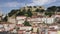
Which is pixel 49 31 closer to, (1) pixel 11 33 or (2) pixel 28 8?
(1) pixel 11 33

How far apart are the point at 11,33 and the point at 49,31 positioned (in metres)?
1.33

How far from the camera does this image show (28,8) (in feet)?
38.9

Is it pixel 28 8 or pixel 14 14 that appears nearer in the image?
pixel 14 14

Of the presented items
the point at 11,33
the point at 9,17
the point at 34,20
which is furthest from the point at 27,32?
the point at 9,17

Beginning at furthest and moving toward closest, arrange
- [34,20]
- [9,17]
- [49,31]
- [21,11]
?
[21,11]
[9,17]
[34,20]
[49,31]

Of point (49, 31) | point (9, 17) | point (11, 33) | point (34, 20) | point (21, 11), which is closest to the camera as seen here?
point (49, 31)

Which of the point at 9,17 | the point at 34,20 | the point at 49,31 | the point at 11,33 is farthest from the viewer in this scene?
the point at 9,17

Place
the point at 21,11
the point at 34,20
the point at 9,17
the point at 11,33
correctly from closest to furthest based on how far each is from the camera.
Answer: the point at 11,33
the point at 34,20
the point at 9,17
the point at 21,11

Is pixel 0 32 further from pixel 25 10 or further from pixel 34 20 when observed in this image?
pixel 25 10

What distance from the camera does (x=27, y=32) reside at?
22.8 ft

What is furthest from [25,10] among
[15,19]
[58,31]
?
[58,31]

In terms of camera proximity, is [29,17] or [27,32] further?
[29,17]

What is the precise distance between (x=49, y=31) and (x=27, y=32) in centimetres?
131

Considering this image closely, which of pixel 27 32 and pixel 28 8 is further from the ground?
pixel 28 8
